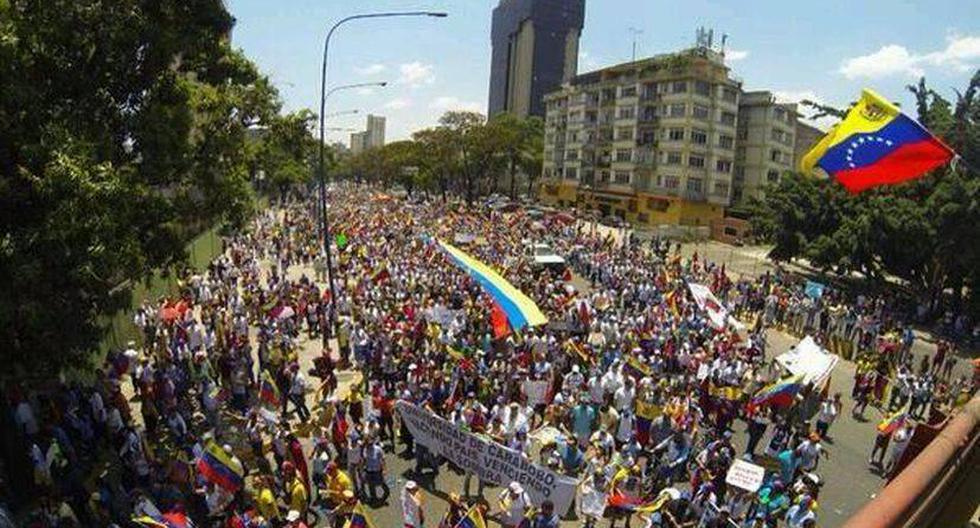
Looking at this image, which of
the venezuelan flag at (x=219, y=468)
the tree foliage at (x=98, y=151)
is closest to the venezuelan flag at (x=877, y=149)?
the venezuelan flag at (x=219, y=468)

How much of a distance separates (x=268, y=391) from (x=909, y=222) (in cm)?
2878

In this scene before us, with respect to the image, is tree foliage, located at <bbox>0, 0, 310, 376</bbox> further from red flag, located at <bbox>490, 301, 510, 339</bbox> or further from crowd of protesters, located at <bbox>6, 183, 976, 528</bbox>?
red flag, located at <bbox>490, 301, 510, 339</bbox>

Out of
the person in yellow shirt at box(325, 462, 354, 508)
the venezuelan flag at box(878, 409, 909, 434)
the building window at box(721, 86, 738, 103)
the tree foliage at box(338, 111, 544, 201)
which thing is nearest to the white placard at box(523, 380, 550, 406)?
the person in yellow shirt at box(325, 462, 354, 508)

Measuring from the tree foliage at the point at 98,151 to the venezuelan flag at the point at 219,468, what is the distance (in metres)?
2.47

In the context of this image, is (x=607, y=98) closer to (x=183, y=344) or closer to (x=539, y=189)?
(x=539, y=189)

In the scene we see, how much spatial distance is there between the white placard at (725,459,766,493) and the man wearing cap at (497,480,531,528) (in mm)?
3244

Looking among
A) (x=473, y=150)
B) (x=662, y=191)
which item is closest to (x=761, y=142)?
(x=662, y=191)

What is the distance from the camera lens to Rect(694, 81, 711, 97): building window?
215 ft

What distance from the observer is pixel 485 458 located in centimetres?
1211

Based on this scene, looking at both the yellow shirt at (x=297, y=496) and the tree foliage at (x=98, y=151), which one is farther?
the yellow shirt at (x=297, y=496)

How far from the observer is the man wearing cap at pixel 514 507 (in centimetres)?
1070

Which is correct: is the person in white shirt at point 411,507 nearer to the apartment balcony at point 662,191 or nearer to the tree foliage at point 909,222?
the tree foliage at point 909,222

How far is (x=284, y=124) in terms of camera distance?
17.9 m

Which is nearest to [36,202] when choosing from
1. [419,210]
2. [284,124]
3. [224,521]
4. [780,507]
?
[224,521]
